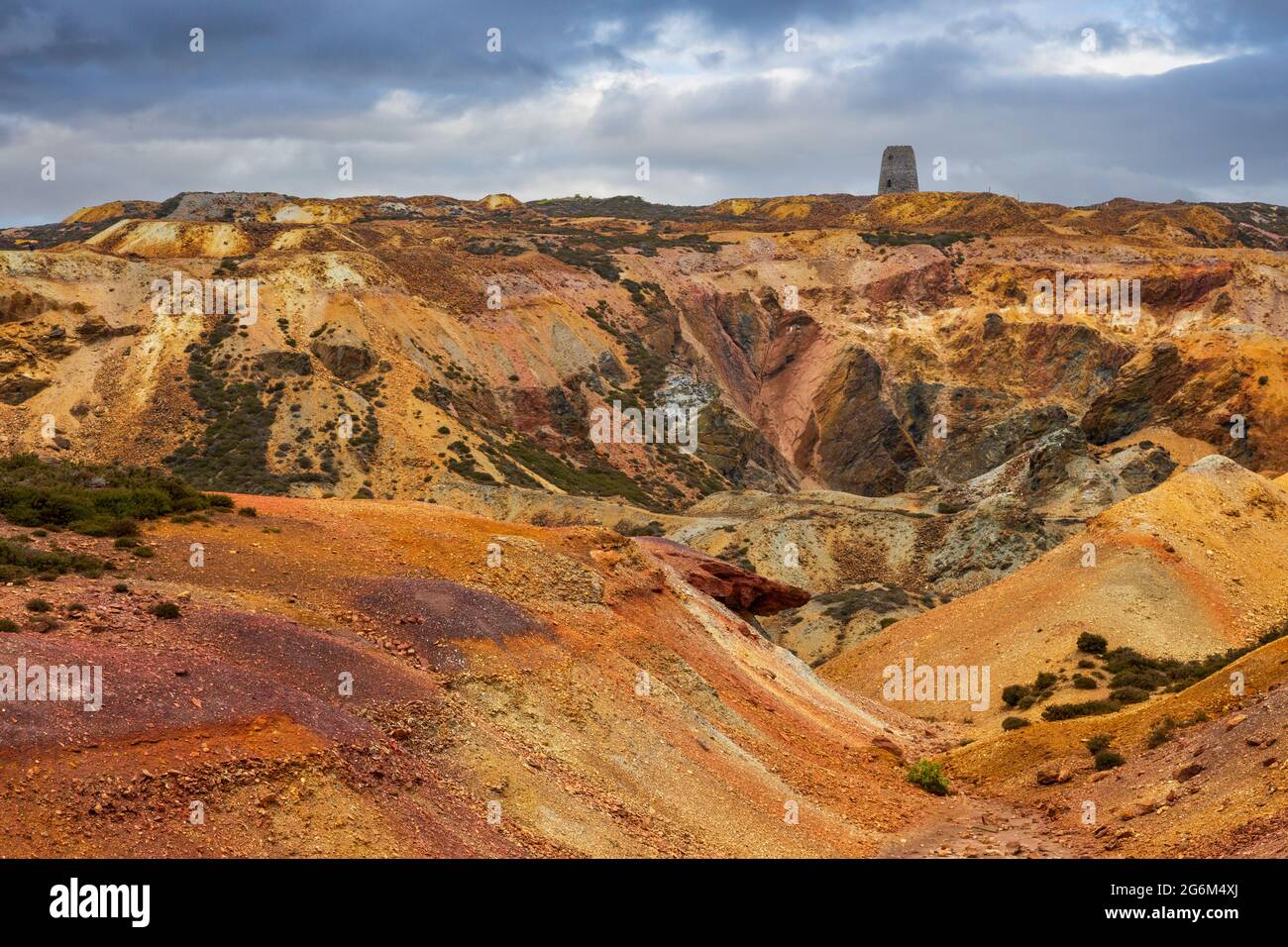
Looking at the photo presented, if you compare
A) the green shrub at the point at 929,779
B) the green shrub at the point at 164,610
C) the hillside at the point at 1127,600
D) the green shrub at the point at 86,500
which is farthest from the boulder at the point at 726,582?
the green shrub at the point at 164,610

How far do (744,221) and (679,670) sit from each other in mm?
118180

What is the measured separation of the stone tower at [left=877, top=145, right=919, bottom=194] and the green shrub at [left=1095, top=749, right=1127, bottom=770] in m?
129

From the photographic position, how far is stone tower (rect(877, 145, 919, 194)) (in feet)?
500

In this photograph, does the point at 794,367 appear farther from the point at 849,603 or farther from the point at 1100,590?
the point at 1100,590

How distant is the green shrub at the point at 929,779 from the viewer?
32.6 metres

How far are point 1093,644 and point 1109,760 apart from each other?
13.4m

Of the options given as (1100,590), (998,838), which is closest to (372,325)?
(1100,590)

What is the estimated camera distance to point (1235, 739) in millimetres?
26188

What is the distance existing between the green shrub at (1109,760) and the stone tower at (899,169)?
12886 cm

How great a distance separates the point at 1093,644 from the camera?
4294 centimetres

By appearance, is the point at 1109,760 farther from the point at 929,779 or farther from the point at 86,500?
the point at 86,500

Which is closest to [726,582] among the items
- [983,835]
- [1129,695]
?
[1129,695]

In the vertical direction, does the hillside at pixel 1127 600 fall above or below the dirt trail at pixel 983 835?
above

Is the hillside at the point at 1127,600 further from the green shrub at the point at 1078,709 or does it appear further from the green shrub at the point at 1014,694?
the green shrub at the point at 1078,709
